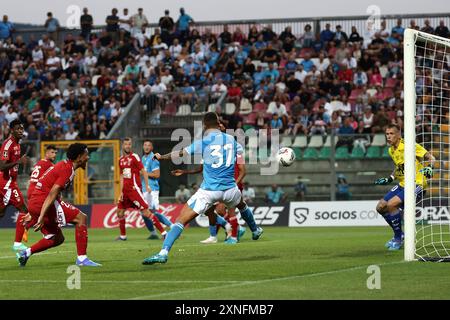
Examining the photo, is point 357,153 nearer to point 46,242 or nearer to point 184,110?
point 184,110

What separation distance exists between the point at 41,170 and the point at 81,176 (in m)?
16.1

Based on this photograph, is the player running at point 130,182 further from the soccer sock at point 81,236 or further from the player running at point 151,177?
the soccer sock at point 81,236

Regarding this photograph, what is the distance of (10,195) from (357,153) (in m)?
16.3

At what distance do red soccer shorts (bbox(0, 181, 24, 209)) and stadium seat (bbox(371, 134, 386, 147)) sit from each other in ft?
54.0

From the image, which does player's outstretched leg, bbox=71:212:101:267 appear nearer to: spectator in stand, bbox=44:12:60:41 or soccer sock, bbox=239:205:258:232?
soccer sock, bbox=239:205:258:232

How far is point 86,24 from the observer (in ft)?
147

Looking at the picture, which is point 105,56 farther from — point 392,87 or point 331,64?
point 392,87

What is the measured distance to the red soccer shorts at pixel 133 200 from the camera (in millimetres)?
25297

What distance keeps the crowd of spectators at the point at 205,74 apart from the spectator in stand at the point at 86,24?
47 millimetres

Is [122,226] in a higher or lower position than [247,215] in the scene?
lower

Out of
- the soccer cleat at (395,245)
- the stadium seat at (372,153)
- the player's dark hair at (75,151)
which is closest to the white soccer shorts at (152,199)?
the soccer cleat at (395,245)

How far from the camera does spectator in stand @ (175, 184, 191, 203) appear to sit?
35250 mm

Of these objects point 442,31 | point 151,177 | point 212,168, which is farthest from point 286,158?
point 442,31
